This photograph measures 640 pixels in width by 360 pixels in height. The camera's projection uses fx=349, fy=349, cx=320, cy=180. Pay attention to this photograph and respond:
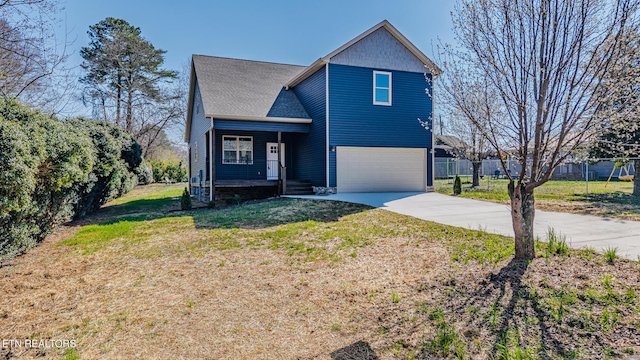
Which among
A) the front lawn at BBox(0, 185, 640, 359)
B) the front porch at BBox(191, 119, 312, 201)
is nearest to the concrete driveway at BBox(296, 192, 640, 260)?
the front lawn at BBox(0, 185, 640, 359)

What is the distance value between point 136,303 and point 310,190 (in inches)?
433

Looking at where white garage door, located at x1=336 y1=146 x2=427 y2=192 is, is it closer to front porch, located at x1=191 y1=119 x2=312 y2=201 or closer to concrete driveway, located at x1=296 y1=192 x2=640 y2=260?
front porch, located at x1=191 y1=119 x2=312 y2=201

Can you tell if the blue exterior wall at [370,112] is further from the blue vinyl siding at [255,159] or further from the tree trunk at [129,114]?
the tree trunk at [129,114]

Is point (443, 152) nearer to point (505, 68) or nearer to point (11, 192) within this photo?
point (505, 68)

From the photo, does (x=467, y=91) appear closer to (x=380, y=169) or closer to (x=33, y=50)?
(x=33, y=50)

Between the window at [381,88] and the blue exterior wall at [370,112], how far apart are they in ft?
0.55

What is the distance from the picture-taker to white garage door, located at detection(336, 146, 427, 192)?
14383 millimetres

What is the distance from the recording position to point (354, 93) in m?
14.2

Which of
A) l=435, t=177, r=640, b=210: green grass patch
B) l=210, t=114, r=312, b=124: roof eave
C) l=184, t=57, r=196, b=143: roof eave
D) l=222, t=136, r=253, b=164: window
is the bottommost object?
l=435, t=177, r=640, b=210: green grass patch

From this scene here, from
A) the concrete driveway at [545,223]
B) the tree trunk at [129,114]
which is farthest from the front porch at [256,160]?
the tree trunk at [129,114]

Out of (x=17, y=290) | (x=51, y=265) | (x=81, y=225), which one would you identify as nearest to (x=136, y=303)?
(x=17, y=290)

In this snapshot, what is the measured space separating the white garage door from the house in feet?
0.14

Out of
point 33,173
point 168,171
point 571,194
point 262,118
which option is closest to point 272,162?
point 262,118

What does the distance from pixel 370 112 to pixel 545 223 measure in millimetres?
8548
